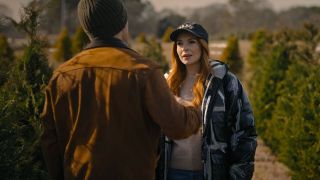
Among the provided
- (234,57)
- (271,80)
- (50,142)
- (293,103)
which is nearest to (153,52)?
(271,80)

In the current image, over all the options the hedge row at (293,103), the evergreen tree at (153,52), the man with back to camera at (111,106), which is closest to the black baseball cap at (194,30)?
the man with back to camera at (111,106)

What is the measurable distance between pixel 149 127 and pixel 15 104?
1794 mm

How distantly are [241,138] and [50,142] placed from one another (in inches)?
63.1

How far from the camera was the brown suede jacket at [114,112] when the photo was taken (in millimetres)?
1967

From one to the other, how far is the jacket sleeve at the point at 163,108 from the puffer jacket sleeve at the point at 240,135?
1.28m

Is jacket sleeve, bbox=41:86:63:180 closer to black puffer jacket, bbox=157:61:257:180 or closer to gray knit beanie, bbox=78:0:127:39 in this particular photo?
gray knit beanie, bbox=78:0:127:39

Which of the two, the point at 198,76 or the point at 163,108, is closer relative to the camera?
the point at 163,108

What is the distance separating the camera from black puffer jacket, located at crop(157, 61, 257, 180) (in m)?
3.19

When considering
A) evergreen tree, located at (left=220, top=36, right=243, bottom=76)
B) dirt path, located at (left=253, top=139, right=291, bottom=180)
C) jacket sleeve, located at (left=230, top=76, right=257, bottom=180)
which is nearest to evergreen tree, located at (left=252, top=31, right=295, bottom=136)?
dirt path, located at (left=253, top=139, right=291, bottom=180)

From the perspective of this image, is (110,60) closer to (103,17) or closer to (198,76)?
(103,17)

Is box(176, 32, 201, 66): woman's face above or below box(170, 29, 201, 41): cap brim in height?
below

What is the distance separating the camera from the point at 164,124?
2002 mm

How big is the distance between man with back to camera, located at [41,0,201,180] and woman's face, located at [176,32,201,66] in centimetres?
136

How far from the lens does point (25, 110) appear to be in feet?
13.2
